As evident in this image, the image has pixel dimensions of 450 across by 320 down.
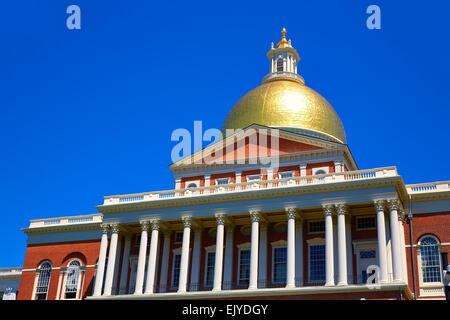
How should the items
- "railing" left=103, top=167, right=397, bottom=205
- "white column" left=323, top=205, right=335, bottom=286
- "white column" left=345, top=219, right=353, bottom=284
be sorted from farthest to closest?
"railing" left=103, top=167, right=397, bottom=205 < "white column" left=345, top=219, right=353, bottom=284 < "white column" left=323, top=205, right=335, bottom=286

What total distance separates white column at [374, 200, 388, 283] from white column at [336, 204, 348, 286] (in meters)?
2.10

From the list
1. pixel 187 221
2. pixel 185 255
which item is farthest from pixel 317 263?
pixel 187 221

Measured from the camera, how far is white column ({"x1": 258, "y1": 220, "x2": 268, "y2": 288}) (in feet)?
139

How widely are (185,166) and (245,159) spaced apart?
515 centimetres

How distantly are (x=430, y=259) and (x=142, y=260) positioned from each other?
19.6 meters

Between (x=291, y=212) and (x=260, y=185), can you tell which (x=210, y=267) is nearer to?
(x=260, y=185)

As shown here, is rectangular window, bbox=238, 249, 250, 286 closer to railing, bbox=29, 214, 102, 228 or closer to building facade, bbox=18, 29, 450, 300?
building facade, bbox=18, 29, 450, 300

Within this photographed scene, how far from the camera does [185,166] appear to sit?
51.0 metres

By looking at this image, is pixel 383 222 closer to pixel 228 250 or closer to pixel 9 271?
pixel 228 250

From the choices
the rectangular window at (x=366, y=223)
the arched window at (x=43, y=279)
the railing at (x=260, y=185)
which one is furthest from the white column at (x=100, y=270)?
the rectangular window at (x=366, y=223)

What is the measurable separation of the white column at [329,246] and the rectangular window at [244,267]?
6424 millimetres

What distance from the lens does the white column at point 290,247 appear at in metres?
40.0

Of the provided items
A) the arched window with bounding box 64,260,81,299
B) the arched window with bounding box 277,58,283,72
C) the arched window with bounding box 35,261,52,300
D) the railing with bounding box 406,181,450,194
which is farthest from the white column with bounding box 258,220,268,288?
the arched window with bounding box 277,58,283,72
